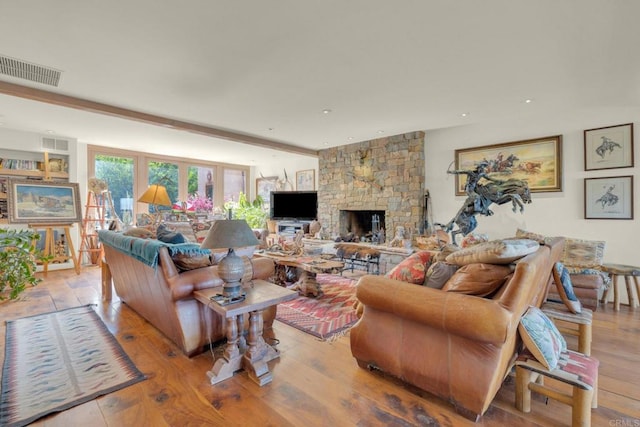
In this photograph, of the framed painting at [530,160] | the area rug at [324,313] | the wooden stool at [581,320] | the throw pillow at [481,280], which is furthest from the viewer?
the framed painting at [530,160]

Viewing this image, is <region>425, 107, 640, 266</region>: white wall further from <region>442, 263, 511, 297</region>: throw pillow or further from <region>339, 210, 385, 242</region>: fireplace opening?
<region>442, 263, 511, 297</region>: throw pillow

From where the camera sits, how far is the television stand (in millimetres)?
7396

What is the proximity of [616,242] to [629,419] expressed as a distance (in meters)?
3.05

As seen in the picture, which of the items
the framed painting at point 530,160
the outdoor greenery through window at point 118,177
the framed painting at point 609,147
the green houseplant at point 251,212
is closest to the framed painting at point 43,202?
the outdoor greenery through window at point 118,177

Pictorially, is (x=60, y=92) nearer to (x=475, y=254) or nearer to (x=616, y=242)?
(x=475, y=254)

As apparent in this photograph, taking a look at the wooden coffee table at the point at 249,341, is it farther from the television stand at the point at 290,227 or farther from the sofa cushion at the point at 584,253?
the television stand at the point at 290,227

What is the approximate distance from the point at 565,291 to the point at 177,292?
2.97m

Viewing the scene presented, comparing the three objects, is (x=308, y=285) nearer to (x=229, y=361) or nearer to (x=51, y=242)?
(x=229, y=361)

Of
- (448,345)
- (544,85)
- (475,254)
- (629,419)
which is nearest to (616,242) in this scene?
(544,85)

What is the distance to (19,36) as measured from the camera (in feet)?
7.21

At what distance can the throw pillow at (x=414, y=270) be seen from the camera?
1.94m

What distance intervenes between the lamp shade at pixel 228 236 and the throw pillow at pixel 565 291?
239 cm

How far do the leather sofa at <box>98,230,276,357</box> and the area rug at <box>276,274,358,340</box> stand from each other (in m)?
0.34

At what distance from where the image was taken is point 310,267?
11.5ft
